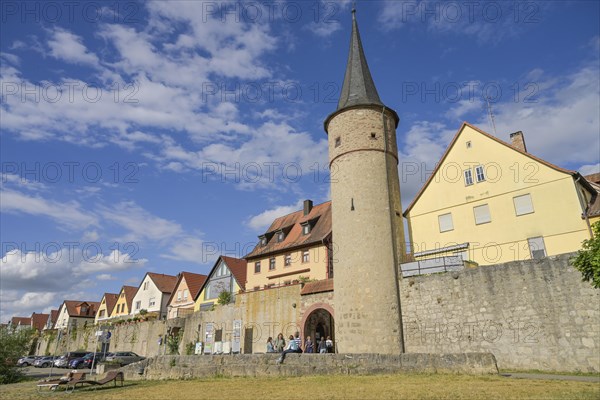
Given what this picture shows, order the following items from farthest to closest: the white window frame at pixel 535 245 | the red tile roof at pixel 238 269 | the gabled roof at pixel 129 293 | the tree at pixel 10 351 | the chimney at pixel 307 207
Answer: the gabled roof at pixel 129 293 → the red tile roof at pixel 238 269 → the chimney at pixel 307 207 → the tree at pixel 10 351 → the white window frame at pixel 535 245

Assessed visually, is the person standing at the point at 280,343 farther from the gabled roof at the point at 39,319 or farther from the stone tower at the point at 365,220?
the gabled roof at the point at 39,319

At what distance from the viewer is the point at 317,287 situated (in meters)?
23.4

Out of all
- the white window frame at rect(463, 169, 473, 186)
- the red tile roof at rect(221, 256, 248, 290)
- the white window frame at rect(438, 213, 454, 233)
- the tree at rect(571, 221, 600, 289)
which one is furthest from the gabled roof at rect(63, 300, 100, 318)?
the tree at rect(571, 221, 600, 289)

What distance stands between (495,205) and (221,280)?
25.8 m

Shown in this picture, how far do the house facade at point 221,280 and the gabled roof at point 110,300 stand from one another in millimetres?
27482

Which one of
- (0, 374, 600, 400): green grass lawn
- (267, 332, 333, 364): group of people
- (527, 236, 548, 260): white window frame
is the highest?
(527, 236, 548, 260): white window frame

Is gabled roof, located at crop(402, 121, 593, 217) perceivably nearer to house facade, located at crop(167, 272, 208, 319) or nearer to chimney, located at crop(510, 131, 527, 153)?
chimney, located at crop(510, 131, 527, 153)

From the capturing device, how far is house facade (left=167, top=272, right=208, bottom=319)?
44.4 metres

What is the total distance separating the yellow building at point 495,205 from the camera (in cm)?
2019

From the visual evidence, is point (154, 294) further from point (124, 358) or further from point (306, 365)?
point (306, 365)

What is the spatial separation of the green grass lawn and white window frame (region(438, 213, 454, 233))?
Answer: 12930 mm

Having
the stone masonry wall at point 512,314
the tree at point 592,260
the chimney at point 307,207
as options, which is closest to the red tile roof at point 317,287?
the stone masonry wall at point 512,314

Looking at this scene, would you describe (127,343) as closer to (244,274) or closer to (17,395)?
(244,274)

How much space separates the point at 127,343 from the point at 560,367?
39478 millimetres
